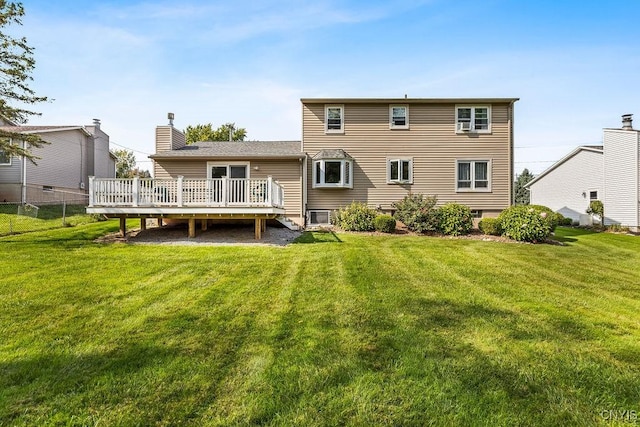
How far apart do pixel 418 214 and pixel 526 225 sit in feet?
12.0

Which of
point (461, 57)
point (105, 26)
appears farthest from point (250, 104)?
point (461, 57)

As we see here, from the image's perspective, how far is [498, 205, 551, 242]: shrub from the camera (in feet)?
38.4

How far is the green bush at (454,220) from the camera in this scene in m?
13.0

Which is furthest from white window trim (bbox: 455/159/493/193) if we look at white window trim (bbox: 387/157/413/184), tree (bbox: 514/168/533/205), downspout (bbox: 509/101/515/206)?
tree (bbox: 514/168/533/205)

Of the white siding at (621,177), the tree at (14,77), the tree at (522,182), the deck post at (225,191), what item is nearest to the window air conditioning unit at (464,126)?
the white siding at (621,177)

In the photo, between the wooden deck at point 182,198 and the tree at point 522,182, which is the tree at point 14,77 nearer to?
the wooden deck at point 182,198

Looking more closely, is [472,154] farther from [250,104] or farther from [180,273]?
[180,273]

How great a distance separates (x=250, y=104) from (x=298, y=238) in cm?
1247

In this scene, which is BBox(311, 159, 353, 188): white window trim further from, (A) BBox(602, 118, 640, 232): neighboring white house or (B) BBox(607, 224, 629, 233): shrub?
(A) BBox(602, 118, 640, 232): neighboring white house

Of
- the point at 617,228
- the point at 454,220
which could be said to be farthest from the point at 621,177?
the point at 454,220

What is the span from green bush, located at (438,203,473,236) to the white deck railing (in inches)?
267

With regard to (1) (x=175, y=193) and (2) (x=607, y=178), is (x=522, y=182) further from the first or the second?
(1) (x=175, y=193)

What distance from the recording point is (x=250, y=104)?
20641mm

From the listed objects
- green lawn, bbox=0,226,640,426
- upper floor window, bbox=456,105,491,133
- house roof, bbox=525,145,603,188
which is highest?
upper floor window, bbox=456,105,491,133
